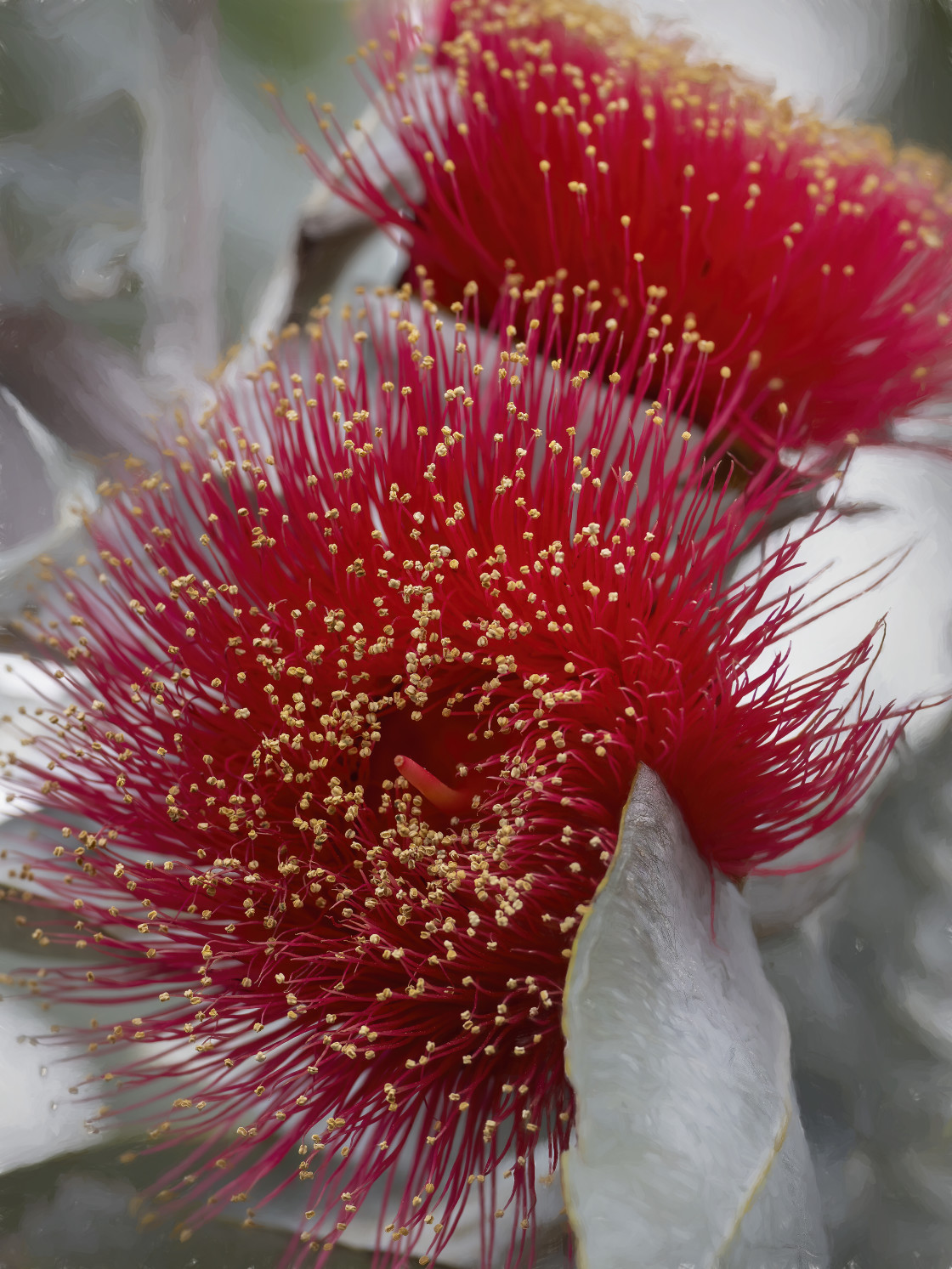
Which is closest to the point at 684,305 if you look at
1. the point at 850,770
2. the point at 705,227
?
the point at 705,227

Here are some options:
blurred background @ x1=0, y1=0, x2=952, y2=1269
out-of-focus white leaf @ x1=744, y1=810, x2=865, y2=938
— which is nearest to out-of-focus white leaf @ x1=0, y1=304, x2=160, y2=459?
blurred background @ x1=0, y1=0, x2=952, y2=1269

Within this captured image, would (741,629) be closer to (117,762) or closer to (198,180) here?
(117,762)

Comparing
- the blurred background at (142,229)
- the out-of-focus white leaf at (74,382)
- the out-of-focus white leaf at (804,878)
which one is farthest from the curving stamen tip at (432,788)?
the out-of-focus white leaf at (74,382)

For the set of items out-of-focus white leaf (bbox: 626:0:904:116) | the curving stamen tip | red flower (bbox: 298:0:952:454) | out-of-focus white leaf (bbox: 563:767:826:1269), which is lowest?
out-of-focus white leaf (bbox: 563:767:826:1269)

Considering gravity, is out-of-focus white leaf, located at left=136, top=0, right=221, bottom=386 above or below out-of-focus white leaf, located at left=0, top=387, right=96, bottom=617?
above

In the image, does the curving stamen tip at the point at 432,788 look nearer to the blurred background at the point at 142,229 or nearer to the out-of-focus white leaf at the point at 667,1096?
the out-of-focus white leaf at the point at 667,1096

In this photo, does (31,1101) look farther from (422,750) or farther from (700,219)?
(700,219)

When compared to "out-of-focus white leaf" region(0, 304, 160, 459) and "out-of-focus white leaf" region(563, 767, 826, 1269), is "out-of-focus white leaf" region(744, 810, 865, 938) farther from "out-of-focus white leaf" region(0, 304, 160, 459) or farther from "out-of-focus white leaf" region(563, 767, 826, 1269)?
"out-of-focus white leaf" region(0, 304, 160, 459)

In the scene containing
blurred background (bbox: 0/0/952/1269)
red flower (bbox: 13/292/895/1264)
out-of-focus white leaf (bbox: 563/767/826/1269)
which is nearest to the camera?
out-of-focus white leaf (bbox: 563/767/826/1269)

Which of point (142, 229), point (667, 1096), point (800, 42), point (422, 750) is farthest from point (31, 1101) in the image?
point (800, 42)
